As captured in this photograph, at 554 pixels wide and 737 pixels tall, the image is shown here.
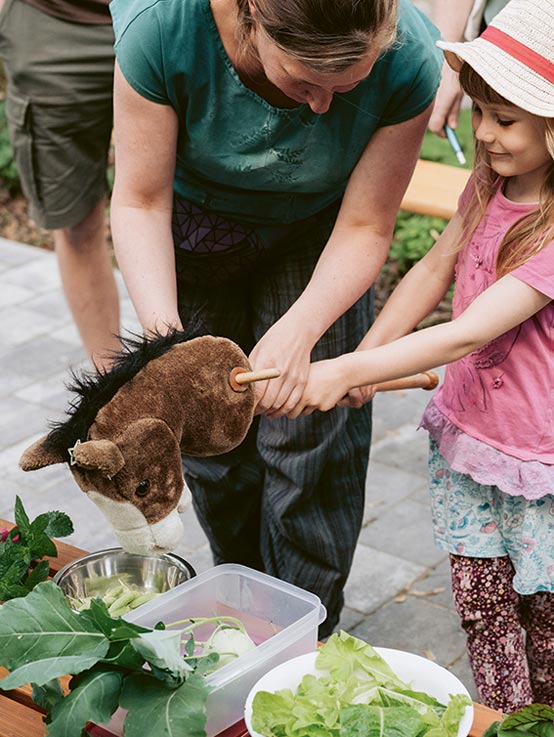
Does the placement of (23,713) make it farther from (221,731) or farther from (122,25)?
(122,25)

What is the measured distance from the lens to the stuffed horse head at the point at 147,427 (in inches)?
64.6

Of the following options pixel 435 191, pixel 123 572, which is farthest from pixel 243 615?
pixel 435 191

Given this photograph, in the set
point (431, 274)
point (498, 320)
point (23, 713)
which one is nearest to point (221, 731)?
point (23, 713)

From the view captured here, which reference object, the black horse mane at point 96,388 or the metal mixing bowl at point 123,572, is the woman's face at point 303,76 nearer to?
the black horse mane at point 96,388

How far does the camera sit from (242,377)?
5.79 ft

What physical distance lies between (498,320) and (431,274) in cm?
31

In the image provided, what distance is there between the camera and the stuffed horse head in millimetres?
1640

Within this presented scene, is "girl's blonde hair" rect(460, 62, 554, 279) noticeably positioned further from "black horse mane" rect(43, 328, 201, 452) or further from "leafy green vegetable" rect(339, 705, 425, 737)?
"leafy green vegetable" rect(339, 705, 425, 737)

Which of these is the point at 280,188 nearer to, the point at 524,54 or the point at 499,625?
the point at 524,54

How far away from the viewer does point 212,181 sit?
2225 mm

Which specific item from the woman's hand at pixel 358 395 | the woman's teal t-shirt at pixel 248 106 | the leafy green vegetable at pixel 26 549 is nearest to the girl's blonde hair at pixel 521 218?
the woman's teal t-shirt at pixel 248 106

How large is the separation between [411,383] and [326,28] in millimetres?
660

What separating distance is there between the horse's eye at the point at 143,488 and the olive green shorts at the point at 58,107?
2009 millimetres

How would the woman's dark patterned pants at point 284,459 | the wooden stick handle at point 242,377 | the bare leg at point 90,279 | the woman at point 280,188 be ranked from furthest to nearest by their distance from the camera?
the bare leg at point 90,279, the woman's dark patterned pants at point 284,459, the woman at point 280,188, the wooden stick handle at point 242,377
